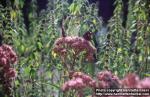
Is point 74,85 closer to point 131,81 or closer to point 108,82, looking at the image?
point 108,82

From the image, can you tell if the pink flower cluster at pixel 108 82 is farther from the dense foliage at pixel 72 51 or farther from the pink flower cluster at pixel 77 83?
the dense foliage at pixel 72 51

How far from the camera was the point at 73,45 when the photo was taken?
3777 mm

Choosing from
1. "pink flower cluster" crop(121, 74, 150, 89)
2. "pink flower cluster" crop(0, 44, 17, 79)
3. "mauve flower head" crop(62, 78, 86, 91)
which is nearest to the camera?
"pink flower cluster" crop(121, 74, 150, 89)

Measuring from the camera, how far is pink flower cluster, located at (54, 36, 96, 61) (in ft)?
12.4

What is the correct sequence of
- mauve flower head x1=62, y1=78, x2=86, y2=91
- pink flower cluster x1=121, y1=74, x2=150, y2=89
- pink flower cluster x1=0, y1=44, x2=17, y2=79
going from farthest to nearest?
pink flower cluster x1=0, y1=44, x2=17, y2=79 < mauve flower head x1=62, y1=78, x2=86, y2=91 < pink flower cluster x1=121, y1=74, x2=150, y2=89

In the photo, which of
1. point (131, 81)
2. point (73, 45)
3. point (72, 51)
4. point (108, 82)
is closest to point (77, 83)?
point (108, 82)

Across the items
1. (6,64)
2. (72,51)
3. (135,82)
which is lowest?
(135,82)

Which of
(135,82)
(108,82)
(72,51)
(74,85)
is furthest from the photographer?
(72,51)

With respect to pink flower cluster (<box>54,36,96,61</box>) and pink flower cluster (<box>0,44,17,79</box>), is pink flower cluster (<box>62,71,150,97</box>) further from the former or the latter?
pink flower cluster (<box>0,44,17,79</box>)

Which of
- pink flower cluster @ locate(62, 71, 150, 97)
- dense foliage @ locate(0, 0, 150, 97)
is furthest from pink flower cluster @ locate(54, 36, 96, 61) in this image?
pink flower cluster @ locate(62, 71, 150, 97)

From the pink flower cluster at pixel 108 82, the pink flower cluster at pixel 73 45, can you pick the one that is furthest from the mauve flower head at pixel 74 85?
the pink flower cluster at pixel 73 45

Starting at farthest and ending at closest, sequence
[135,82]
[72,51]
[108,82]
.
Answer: [72,51] < [108,82] < [135,82]

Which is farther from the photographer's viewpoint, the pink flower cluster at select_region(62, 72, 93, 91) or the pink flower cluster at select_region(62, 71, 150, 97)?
the pink flower cluster at select_region(62, 72, 93, 91)

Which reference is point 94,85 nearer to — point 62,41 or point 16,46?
point 62,41
